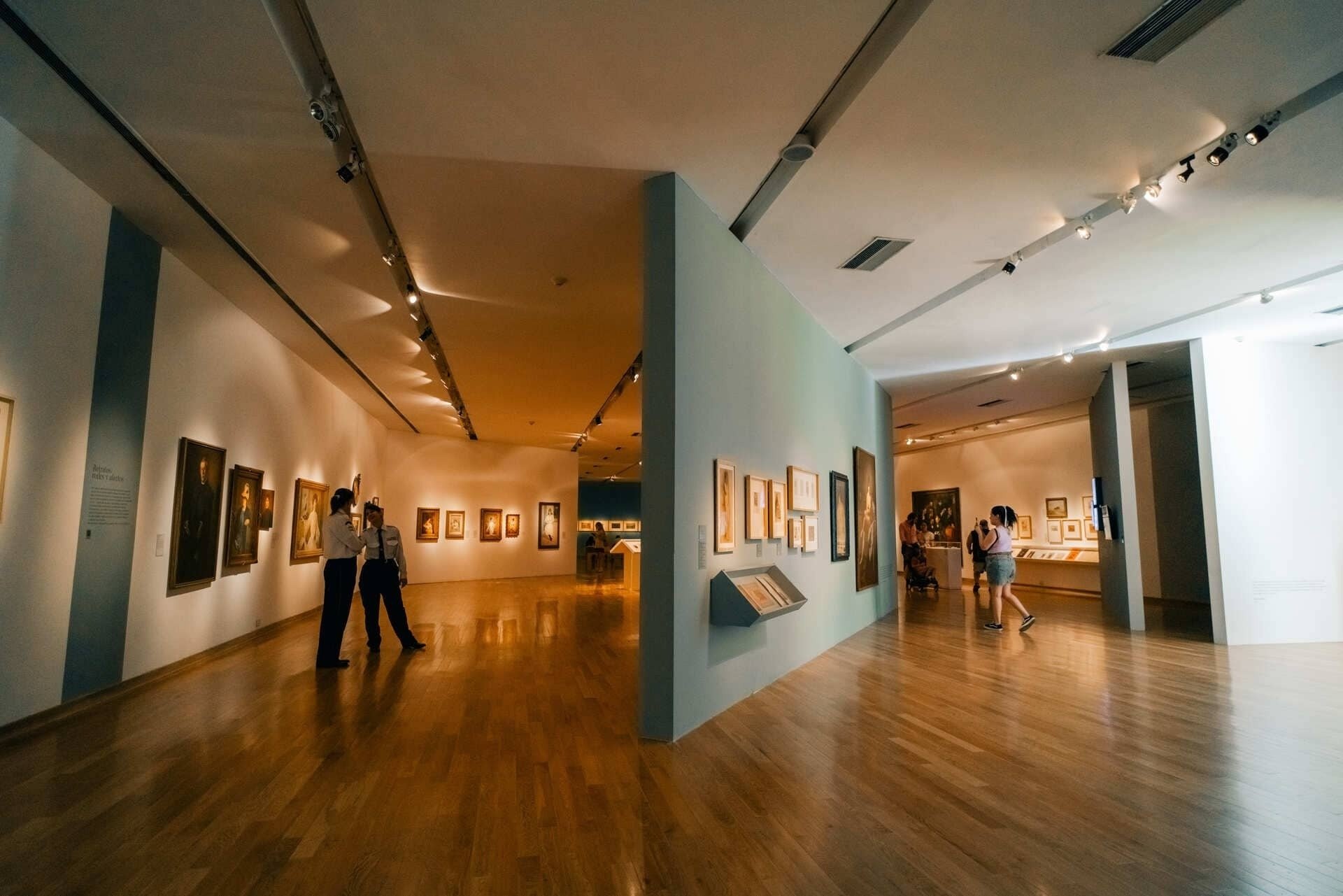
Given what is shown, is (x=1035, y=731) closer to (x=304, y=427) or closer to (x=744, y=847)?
(x=744, y=847)

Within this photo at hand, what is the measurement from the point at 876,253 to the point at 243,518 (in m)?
8.41

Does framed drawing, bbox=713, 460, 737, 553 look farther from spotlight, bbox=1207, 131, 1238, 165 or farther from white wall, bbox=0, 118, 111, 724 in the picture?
white wall, bbox=0, 118, 111, 724

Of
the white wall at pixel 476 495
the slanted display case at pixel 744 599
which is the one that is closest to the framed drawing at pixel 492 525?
the white wall at pixel 476 495

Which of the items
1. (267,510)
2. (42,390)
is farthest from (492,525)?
(42,390)

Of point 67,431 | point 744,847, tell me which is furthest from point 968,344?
point 67,431

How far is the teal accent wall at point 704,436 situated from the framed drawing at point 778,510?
118 millimetres

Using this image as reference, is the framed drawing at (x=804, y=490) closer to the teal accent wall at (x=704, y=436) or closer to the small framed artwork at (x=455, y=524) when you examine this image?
the teal accent wall at (x=704, y=436)

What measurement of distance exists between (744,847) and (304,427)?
34.7 ft

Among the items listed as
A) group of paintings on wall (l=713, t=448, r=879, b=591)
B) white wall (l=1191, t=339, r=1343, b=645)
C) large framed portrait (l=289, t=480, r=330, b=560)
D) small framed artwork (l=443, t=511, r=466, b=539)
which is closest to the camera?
group of paintings on wall (l=713, t=448, r=879, b=591)

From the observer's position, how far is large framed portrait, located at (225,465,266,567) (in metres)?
8.34

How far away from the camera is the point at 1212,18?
3.63 metres

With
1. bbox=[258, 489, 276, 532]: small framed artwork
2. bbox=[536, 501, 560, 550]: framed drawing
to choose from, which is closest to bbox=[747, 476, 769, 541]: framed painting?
bbox=[258, 489, 276, 532]: small framed artwork

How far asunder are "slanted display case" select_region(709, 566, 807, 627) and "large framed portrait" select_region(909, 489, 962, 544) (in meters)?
15.3

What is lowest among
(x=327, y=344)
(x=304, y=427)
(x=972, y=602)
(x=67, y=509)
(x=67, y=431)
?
(x=972, y=602)
